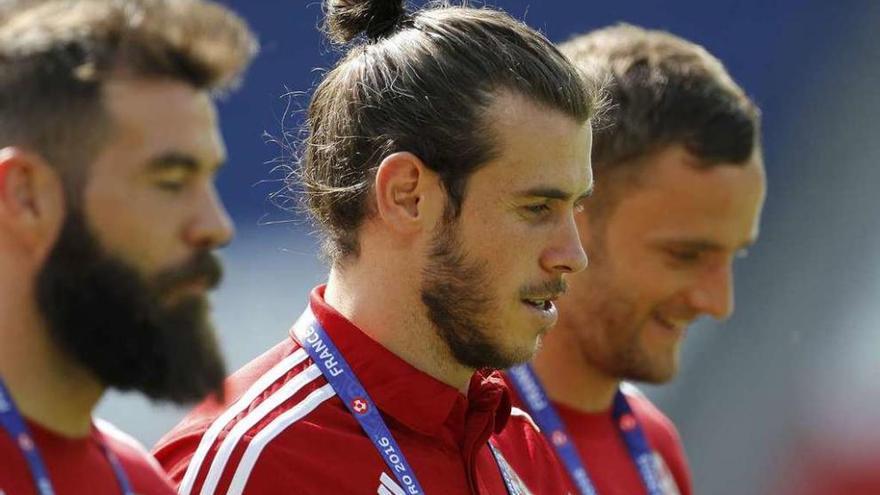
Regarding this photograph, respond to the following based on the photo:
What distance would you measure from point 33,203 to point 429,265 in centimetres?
91

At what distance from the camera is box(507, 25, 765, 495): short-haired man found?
3.43m

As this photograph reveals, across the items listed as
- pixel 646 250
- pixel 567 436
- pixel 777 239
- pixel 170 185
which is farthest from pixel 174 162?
pixel 777 239

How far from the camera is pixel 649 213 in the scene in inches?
137

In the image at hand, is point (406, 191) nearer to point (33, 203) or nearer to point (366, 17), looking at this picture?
point (366, 17)

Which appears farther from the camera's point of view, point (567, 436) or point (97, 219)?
point (567, 436)

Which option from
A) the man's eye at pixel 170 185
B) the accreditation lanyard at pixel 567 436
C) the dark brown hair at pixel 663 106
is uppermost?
the dark brown hair at pixel 663 106

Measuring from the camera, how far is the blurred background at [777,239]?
5590mm

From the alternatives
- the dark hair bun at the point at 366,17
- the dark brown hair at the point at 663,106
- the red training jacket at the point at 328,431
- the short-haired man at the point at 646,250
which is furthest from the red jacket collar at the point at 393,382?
the dark brown hair at the point at 663,106

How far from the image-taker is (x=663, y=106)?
3.57 meters

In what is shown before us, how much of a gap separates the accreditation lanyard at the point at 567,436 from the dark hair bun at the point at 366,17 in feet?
2.57

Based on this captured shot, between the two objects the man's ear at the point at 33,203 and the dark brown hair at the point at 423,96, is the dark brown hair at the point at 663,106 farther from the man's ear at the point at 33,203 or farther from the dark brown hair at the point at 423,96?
the man's ear at the point at 33,203

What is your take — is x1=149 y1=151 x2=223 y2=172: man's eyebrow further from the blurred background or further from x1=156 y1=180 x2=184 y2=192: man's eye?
the blurred background

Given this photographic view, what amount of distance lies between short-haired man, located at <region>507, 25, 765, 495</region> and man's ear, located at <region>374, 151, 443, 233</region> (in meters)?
0.79

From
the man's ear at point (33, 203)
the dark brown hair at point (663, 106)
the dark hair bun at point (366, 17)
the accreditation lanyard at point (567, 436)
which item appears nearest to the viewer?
the man's ear at point (33, 203)
